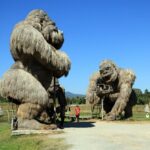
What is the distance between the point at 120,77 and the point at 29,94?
841 centimetres

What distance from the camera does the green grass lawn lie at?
449 inches

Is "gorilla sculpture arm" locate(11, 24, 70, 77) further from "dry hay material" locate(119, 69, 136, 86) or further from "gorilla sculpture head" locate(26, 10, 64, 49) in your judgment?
"dry hay material" locate(119, 69, 136, 86)

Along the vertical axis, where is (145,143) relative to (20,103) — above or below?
below

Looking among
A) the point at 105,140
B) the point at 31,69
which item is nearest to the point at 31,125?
the point at 31,69

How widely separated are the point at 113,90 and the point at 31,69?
757 centimetres

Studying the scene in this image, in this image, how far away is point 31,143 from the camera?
12.2 metres

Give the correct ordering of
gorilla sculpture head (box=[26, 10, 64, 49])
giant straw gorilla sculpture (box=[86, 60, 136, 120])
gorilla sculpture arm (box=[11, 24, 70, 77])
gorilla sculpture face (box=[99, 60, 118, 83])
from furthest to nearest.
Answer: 1. gorilla sculpture face (box=[99, 60, 118, 83])
2. giant straw gorilla sculpture (box=[86, 60, 136, 120])
3. gorilla sculpture head (box=[26, 10, 64, 49])
4. gorilla sculpture arm (box=[11, 24, 70, 77])

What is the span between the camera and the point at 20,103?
574 inches

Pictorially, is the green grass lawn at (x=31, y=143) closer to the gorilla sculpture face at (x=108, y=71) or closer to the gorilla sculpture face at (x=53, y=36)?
the gorilla sculpture face at (x=53, y=36)

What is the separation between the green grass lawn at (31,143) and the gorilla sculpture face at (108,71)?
840 centimetres

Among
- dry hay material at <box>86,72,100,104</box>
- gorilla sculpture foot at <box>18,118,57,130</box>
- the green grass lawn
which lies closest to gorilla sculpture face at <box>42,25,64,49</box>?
gorilla sculpture foot at <box>18,118,57,130</box>

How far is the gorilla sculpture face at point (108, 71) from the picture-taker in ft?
70.3

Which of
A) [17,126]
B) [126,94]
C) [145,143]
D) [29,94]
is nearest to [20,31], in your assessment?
[29,94]

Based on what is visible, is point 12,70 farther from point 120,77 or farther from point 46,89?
point 120,77
